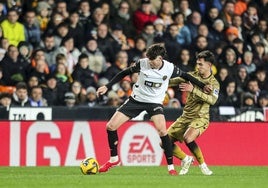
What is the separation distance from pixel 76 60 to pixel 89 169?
6.74 metres

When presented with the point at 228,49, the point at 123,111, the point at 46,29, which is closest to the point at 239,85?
the point at 228,49

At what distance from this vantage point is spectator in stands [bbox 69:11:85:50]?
22984 mm

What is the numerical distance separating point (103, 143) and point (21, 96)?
1.87 meters

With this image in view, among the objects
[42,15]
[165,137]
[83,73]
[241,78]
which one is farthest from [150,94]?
[241,78]

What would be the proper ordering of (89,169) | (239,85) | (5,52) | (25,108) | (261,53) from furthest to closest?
1. (261,53)
2. (239,85)
3. (5,52)
4. (25,108)
5. (89,169)

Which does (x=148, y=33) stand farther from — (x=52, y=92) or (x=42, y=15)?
(x=52, y=92)

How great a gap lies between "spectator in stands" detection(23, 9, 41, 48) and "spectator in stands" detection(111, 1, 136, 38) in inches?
85.9

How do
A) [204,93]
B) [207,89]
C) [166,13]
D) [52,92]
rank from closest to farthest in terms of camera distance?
[207,89], [204,93], [52,92], [166,13]

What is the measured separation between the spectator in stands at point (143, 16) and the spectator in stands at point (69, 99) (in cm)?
372

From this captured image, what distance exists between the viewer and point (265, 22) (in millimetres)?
26094

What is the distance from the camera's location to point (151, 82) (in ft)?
53.0

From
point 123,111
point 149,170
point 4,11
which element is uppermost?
point 4,11

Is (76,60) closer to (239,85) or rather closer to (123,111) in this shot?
(239,85)

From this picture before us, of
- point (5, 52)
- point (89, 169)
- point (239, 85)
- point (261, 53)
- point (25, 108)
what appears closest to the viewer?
point (89, 169)
